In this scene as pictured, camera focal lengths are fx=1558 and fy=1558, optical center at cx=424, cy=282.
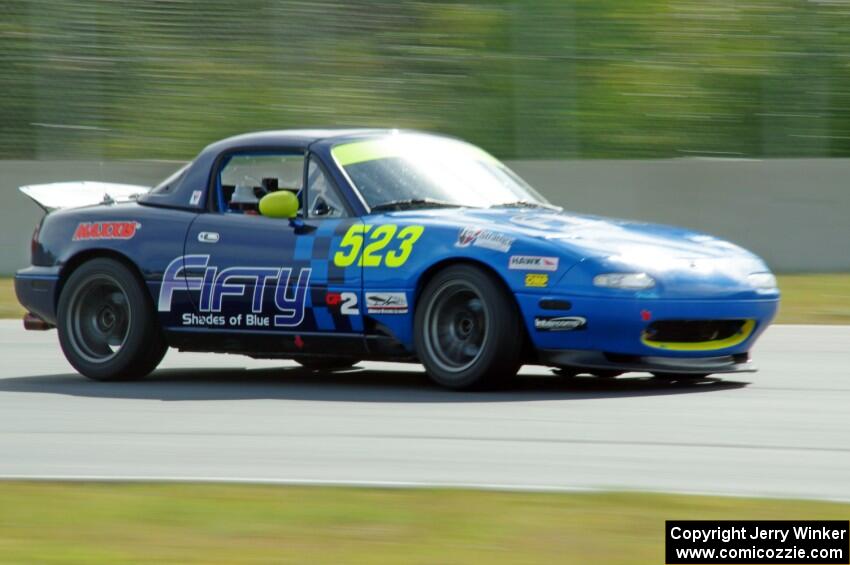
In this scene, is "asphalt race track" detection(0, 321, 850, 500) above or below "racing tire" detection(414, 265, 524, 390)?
below

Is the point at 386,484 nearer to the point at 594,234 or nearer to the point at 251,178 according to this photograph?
the point at 594,234

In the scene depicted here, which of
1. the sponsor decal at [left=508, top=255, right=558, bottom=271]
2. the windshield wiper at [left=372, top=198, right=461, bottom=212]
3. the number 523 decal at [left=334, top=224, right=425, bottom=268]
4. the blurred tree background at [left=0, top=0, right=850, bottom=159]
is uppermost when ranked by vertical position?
the blurred tree background at [left=0, top=0, right=850, bottom=159]

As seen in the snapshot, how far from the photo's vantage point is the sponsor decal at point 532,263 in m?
7.66

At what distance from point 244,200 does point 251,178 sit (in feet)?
0.57

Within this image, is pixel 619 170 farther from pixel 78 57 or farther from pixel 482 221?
pixel 482 221

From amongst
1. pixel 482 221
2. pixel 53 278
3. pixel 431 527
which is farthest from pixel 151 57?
pixel 431 527

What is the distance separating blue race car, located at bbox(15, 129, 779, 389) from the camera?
768 centimetres

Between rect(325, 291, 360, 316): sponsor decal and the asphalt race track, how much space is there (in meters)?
0.44

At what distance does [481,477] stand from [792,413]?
85.1 inches

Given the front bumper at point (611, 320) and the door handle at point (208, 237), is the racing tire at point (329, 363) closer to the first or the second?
the door handle at point (208, 237)

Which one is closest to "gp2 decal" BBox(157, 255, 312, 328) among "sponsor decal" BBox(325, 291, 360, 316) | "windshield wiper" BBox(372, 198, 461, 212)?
"sponsor decal" BBox(325, 291, 360, 316)
